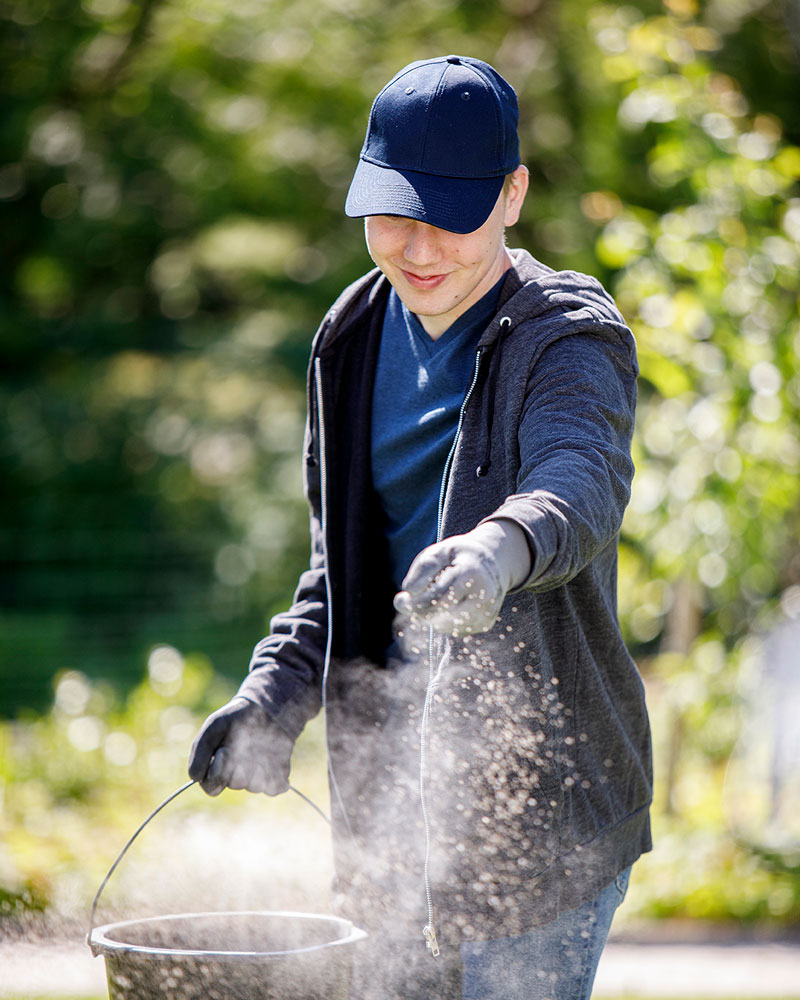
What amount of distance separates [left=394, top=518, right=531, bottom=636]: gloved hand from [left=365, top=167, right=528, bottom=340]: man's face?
1.83ft

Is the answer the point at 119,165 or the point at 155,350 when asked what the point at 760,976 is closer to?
the point at 155,350

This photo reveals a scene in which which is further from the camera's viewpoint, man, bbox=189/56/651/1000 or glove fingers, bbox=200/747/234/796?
glove fingers, bbox=200/747/234/796

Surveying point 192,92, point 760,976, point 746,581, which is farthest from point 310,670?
point 192,92

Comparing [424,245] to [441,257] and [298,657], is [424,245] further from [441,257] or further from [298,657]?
[298,657]

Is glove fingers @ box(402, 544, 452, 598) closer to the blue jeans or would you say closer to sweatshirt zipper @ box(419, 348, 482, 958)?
sweatshirt zipper @ box(419, 348, 482, 958)

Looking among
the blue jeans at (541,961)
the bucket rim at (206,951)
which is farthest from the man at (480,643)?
the bucket rim at (206,951)

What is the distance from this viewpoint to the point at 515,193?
6.11ft

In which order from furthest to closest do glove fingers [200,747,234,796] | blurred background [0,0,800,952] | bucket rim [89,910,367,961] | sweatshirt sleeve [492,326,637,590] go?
blurred background [0,0,800,952], glove fingers [200,747,234,796], bucket rim [89,910,367,961], sweatshirt sleeve [492,326,637,590]

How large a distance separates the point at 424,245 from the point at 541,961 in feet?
3.39

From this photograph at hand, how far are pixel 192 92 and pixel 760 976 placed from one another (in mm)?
7216

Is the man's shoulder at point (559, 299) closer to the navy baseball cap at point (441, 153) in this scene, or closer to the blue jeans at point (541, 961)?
the navy baseball cap at point (441, 153)

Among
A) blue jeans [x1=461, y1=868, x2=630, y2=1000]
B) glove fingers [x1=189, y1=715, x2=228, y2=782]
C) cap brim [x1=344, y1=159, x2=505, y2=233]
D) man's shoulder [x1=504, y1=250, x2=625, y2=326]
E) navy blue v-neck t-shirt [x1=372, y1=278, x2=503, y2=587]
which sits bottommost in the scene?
blue jeans [x1=461, y1=868, x2=630, y2=1000]

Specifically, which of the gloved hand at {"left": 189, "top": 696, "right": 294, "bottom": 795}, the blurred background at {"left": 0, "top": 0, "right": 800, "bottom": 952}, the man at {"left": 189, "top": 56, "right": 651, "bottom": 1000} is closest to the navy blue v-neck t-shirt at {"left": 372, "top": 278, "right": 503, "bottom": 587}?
the man at {"left": 189, "top": 56, "right": 651, "bottom": 1000}

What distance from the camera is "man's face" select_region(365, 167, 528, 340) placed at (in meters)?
1.79
